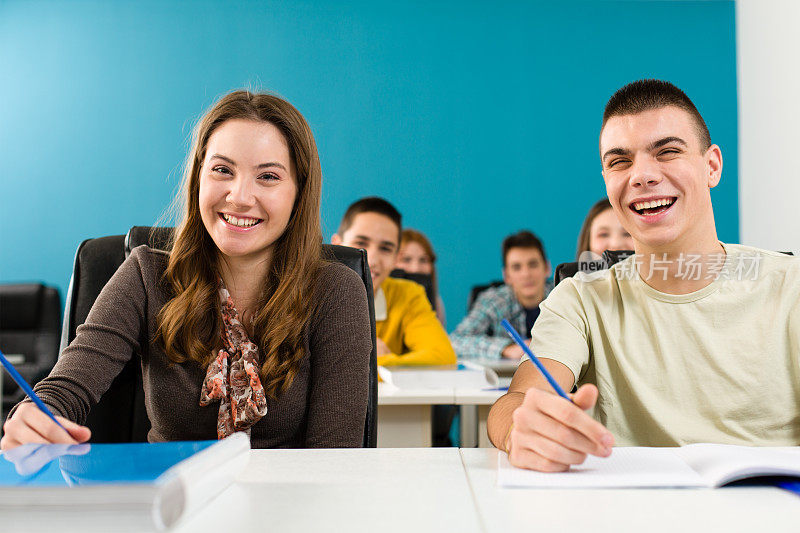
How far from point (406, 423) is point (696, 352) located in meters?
1.02

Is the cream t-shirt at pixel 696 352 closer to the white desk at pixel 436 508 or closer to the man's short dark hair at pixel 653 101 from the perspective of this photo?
the man's short dark hair at pixel 653 101

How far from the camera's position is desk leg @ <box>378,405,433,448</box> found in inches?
A: 80.0

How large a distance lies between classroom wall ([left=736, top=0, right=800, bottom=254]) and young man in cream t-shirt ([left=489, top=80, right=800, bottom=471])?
3229 mm

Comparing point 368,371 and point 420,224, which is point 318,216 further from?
point 420,224

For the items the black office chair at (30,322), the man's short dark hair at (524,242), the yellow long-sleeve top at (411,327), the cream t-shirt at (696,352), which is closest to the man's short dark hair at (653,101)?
the cream t-shirt at (696,352)

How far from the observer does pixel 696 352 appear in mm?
1194

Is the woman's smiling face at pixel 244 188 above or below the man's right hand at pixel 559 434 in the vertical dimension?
above

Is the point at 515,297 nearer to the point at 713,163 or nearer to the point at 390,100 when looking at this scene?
the point at 390,100

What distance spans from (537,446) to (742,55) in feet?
16.3

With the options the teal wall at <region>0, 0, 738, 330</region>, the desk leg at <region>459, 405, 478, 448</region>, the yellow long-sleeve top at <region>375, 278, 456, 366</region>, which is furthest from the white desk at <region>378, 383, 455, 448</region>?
the teal wall at <region>0, 0, 738, 330</region>

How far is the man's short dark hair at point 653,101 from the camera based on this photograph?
126cm

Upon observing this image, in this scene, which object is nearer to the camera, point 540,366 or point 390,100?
point 540,366

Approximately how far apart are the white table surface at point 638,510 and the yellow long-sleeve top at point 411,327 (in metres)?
1.84

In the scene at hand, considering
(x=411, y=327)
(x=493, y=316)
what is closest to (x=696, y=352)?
(x=411, y=327)
